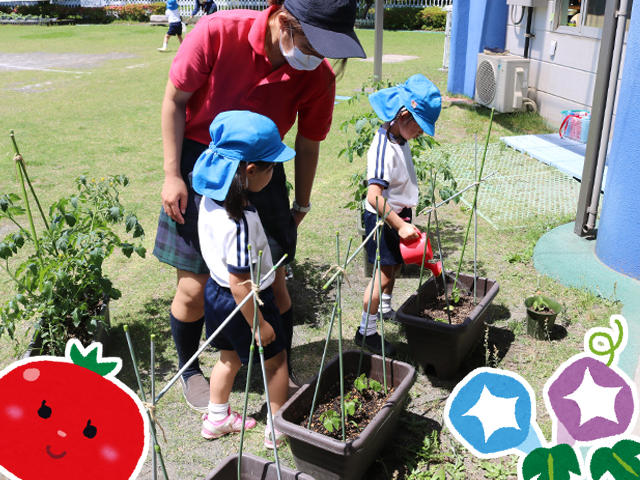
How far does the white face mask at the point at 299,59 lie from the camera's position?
2.13 metres

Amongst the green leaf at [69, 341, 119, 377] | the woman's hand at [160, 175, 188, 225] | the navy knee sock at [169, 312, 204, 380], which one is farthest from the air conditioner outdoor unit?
the green leaf at [69, 341, 119, 377]

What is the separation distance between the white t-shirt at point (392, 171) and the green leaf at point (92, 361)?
1.56m

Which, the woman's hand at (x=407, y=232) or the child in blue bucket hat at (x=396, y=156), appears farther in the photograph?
the woman's hand at (x=407, y=232)

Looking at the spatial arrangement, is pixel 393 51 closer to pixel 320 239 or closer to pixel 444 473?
pixel 320 239

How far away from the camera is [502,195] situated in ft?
17.5

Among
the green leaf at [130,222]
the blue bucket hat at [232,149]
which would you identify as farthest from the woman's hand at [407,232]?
the green leaf at [130,222]

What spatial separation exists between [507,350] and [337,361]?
43.3 inches

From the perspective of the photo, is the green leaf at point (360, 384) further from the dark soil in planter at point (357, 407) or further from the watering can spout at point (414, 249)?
the watering can spout at point (414, 249)

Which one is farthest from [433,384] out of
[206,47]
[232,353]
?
[206,47]

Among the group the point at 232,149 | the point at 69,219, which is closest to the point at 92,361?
the point at 232,149

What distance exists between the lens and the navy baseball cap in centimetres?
197

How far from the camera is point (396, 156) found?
2.80 m

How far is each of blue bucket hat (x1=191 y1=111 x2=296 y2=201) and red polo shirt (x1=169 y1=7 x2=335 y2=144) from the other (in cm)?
21

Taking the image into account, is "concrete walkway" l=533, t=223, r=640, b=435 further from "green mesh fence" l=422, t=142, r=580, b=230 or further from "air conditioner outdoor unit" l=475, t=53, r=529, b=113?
"air conditioner outdoor unit" l=475, t=53, r=529, b=113
